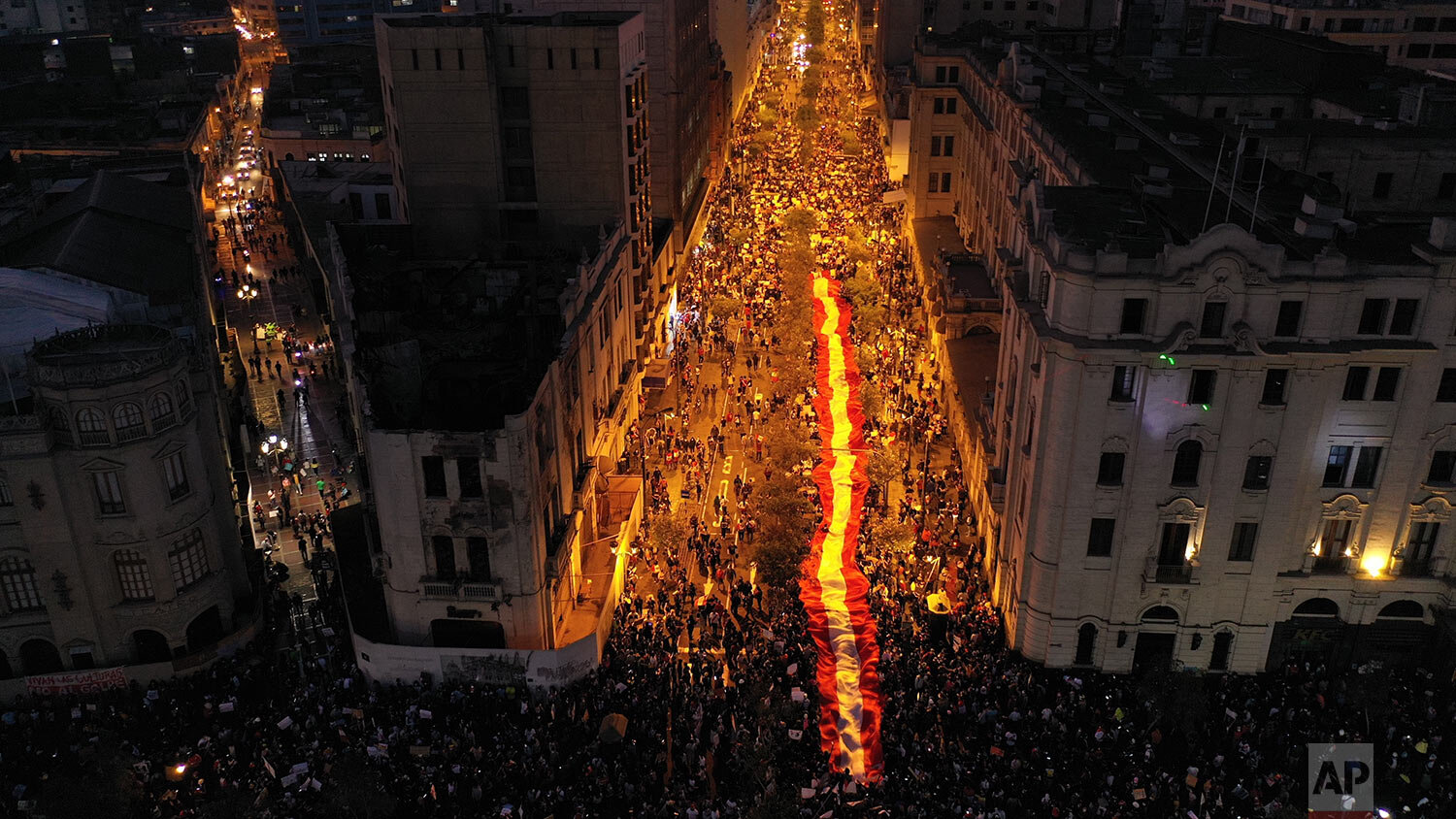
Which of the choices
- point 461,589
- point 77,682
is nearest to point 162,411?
point 77,682

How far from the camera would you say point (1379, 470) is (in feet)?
144

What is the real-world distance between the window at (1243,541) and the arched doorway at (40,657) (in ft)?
163

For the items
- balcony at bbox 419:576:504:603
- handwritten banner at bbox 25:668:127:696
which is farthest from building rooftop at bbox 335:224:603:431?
handwritten banner at bbox 25:668:127:696

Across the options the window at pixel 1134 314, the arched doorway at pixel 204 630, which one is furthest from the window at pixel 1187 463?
the arched doorway at pixel 204 630

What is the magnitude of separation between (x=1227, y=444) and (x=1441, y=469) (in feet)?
30.7

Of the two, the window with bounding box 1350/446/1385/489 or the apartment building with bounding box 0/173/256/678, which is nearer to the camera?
the window with bounding box 1350/446/1385/489

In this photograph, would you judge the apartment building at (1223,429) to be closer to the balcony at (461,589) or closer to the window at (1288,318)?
the window at (1288,318)

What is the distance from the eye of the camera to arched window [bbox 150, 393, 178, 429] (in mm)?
45875

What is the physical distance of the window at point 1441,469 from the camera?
43719 millimetres

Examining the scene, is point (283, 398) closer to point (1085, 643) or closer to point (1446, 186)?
point (1085, 643)

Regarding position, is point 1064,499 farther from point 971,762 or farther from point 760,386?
point 760,386

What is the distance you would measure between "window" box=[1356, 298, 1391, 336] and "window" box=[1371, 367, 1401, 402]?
1.57m

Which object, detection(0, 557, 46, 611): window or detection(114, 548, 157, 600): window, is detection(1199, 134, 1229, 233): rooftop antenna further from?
detection(0, 557, 46, 611): window

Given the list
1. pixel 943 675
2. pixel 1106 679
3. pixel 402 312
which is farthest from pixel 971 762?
pixel 402 312
